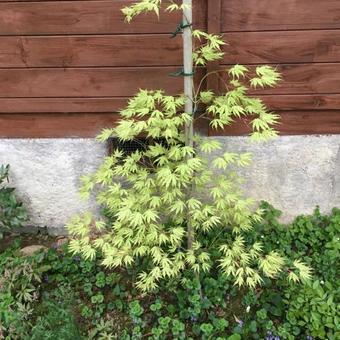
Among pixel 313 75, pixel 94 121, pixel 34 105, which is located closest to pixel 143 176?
pixel 94 121

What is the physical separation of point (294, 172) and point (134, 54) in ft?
5.73

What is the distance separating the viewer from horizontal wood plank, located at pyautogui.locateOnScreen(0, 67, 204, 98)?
11.3 feet

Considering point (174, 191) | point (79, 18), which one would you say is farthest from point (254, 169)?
point (79, 18)

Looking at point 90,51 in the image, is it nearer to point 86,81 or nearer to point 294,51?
point 86,81

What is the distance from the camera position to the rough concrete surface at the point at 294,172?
3.65 meters

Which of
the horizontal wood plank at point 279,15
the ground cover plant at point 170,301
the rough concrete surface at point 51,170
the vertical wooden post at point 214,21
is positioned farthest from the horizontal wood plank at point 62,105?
the ground cover plant at point 170,301

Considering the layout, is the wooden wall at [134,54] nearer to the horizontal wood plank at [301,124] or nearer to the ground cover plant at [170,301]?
the horizontal wood plank at [301,124]

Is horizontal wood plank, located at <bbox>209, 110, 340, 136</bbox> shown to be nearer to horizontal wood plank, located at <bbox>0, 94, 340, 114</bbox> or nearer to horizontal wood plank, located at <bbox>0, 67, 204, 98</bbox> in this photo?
horizontal wood plank, located at <bbox>0, 94, 340, 114</bbox>

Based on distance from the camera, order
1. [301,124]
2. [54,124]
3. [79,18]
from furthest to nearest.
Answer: [54,124] → [301,124] → [79,18]

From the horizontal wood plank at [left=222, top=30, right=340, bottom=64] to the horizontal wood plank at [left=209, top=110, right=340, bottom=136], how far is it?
46cm

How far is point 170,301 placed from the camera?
330 cm

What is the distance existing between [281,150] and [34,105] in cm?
220

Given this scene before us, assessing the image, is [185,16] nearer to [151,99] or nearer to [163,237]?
[151,99]

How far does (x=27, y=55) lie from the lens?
3441mm
